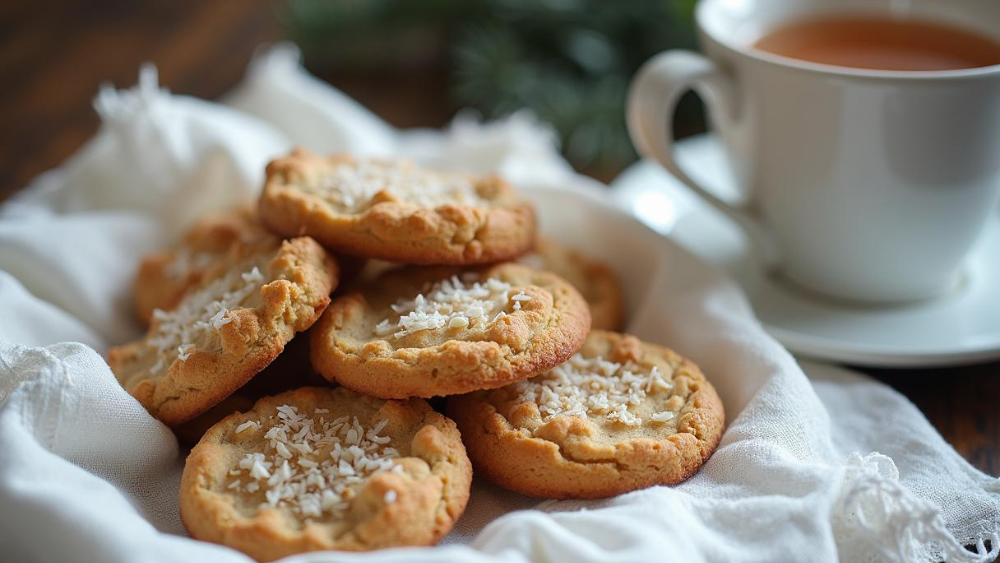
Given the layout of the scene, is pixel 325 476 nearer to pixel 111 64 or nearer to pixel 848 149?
pixel 848 149

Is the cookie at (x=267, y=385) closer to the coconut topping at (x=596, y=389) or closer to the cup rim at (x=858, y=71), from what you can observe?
the coconut topping at (x=596, y=389)

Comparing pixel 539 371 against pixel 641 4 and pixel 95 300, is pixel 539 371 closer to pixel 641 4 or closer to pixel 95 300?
pixel 95 300

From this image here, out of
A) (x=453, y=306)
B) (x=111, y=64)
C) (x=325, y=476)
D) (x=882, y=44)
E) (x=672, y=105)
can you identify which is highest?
(x=882, y=44)

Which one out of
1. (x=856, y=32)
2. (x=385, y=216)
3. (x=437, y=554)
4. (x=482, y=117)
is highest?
(x=856, y=32)

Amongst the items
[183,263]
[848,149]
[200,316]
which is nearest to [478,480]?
[200,316]

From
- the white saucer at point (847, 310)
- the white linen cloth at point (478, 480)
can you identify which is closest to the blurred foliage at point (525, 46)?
the white saucer at point (847, 310)

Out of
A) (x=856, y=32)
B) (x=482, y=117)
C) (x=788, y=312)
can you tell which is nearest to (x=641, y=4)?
(x=482, y=117)
